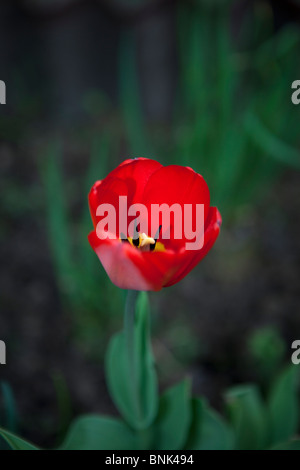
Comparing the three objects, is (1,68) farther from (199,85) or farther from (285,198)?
(285,198)

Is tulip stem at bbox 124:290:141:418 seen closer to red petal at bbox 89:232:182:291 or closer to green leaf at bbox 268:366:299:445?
red petal at bbox 89:232:182:291

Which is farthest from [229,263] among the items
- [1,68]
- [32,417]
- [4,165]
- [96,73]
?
[1,68]

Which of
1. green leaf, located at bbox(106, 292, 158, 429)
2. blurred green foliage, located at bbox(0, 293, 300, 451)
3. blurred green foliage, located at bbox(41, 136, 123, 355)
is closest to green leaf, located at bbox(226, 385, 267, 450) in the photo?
blurred green foliage, located at bbox(0, 293, 300, 451)

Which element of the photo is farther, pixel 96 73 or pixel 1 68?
pixel 96 73

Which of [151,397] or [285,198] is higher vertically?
[285,198]

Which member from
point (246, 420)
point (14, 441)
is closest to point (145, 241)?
point (14, 441)

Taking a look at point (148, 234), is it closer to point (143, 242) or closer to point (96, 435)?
point (143, 242)

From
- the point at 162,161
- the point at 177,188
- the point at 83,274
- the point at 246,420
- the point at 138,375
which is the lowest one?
the point at 246,420

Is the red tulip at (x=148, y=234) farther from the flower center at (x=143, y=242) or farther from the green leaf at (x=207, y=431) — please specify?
the green leaf at (x=207, y=431)
